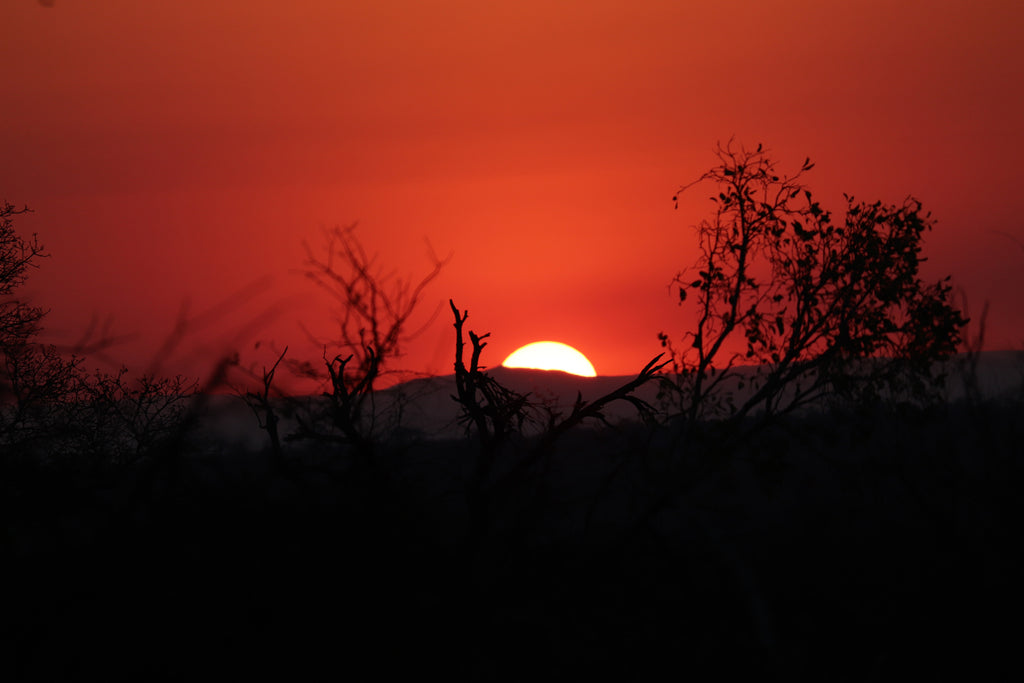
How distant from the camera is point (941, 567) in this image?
18656 millimetres

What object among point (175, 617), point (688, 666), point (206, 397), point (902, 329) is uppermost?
point (902, 329)

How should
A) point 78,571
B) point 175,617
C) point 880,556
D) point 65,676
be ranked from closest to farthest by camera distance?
point 78,571 < point 65,676 < point 175,617 < point 880,556

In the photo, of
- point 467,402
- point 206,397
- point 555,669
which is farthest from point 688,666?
point 206,397

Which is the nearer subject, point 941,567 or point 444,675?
point 444,675

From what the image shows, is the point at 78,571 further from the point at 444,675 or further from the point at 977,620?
the point at 977,620

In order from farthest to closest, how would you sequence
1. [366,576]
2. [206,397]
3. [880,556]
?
[880,556] → [366,576] → [206,397]

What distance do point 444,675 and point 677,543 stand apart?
9125 mm

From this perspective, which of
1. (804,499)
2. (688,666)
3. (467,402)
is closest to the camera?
(467,402)

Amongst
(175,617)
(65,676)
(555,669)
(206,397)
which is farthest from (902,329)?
(206,397)

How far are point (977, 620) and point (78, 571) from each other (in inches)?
604

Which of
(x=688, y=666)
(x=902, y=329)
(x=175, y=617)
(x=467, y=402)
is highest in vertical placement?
(x=902, y=329)

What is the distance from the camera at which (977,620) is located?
53.7 ft

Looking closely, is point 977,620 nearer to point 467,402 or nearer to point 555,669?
point 555,669

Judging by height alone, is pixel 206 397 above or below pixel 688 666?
above
